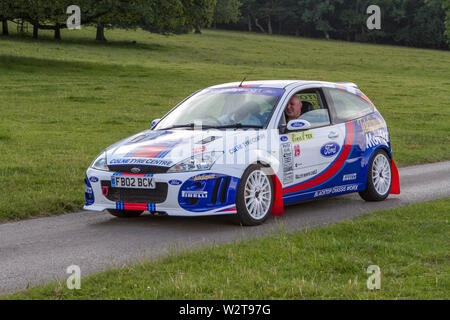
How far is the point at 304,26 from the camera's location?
4523 inches

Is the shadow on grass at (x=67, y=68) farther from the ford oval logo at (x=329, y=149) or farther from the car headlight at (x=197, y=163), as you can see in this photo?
the car headlight at (x=197, y=163)

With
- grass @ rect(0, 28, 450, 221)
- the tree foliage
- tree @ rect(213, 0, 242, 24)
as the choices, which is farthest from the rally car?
Result: the tree foliage

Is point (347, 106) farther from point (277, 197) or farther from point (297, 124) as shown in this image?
point (277, 197)

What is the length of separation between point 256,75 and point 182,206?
31.1m

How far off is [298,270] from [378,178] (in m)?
4.74

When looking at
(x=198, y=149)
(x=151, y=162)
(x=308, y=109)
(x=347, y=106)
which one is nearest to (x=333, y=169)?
(x=308, y=109)

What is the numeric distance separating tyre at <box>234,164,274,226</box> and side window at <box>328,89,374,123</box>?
1.87 m

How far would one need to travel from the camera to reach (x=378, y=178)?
10547 mm

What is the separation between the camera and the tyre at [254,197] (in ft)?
27.6

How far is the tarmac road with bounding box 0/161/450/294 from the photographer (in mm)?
6746

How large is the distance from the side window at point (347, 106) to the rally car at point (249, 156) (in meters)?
0.02

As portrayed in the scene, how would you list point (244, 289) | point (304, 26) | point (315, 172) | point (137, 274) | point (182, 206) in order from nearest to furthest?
point (244, 289)
point (137, 274)
point (182, 206)
point (315, 172)
point (304, 26)
